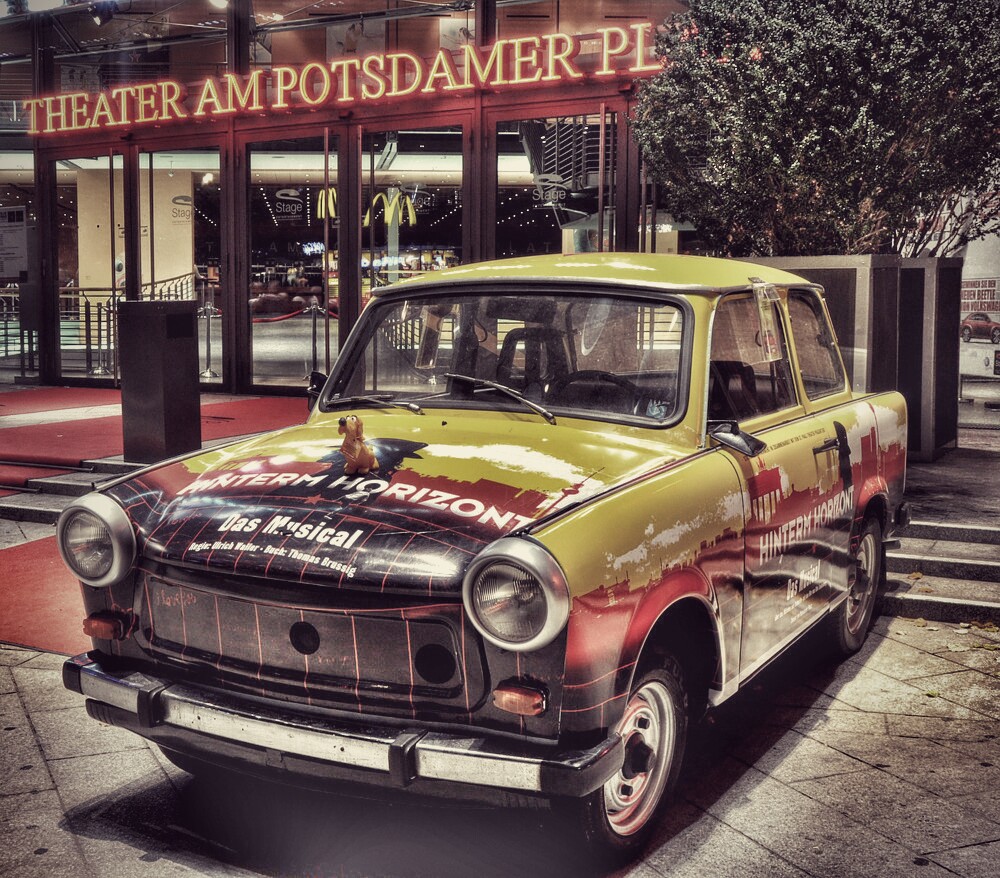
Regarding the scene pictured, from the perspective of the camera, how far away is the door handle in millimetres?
4368

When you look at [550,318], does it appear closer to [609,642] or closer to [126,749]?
[609,642]

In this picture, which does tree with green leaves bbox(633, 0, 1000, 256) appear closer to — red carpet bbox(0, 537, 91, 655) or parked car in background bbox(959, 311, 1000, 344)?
parked car in background bbox(959, 311, 1000, 344)

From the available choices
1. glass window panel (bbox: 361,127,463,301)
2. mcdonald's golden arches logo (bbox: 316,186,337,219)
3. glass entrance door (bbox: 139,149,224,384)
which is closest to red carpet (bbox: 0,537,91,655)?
glass window panel (bbox: 361,127,463,301)

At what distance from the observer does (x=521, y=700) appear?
278 cm

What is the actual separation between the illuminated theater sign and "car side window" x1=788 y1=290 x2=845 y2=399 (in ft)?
22.9

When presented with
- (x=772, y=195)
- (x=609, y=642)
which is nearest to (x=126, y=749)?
(x=609, y=642)

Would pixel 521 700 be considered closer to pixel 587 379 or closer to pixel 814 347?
pixel 587 379

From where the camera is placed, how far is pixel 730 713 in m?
4.48

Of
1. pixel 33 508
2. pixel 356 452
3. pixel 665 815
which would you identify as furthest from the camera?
pixel 33 508

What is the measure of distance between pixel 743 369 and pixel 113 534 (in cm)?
221

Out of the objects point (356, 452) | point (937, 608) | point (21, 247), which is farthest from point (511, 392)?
point (21, 247)

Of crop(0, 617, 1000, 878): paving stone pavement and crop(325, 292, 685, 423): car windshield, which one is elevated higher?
crop(325, 292, 685, 423): car windshield

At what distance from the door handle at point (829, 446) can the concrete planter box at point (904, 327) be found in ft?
12.0

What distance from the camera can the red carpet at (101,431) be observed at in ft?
30.7
